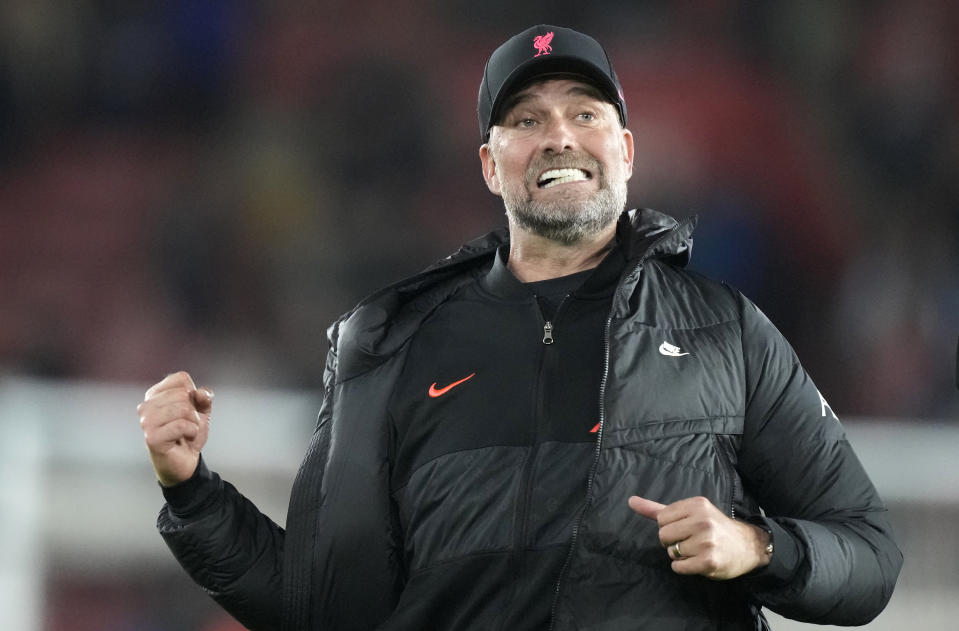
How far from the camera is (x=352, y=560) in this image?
5.83ft

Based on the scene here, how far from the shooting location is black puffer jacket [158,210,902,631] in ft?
5.07

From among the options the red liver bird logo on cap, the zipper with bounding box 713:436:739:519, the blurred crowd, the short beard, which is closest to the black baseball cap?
the red liver bird logo on cap

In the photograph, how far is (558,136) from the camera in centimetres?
191

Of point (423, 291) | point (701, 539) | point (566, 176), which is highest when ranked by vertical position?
point (566, 176)

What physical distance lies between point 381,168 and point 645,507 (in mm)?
3133

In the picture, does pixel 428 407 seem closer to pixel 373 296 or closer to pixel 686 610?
pixel 373 296

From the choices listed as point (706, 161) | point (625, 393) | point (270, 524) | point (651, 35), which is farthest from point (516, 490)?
point (651, 35)

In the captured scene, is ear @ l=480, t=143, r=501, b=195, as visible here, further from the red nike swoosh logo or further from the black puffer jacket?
the red nike swoosh logo

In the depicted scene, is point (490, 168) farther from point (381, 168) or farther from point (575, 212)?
point (381, 168)

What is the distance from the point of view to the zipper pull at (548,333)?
1.80 m

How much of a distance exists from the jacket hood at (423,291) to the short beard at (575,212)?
1.7 inches

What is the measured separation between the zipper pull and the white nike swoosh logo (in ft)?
0.64

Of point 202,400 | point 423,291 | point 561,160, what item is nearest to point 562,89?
point 561,160

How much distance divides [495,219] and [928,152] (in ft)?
5.44
